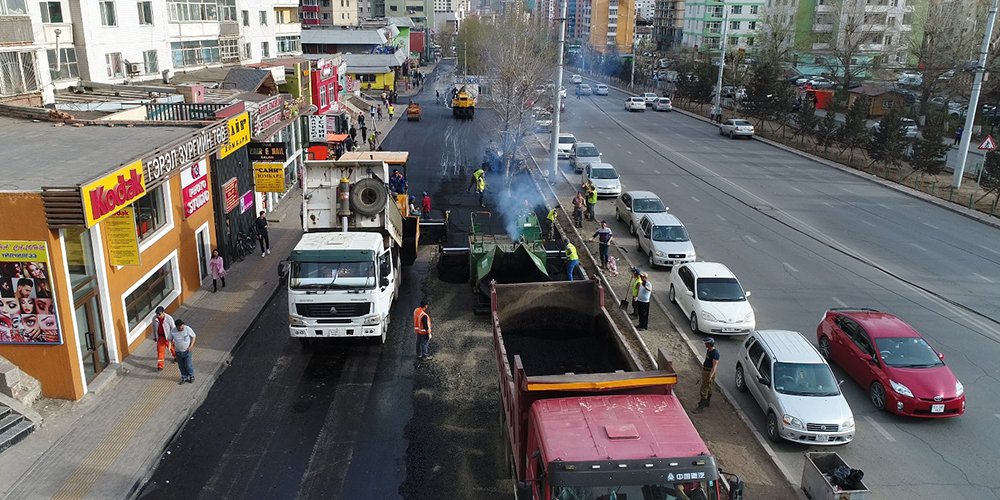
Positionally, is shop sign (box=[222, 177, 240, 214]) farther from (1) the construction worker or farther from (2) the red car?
(2) the red car

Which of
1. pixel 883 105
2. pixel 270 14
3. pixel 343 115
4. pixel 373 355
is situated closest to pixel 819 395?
pixel 373 355

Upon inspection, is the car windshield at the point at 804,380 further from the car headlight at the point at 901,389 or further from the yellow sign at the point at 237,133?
the yellow sign at the point at 237,133

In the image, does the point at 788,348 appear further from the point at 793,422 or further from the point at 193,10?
the point at 193,10

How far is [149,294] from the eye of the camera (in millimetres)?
17609

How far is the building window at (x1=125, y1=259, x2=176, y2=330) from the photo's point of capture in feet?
54.3

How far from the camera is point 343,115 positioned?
48.3m

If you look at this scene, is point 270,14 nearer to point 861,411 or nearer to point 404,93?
point 404,93

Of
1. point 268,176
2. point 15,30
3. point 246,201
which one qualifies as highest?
point 15,30

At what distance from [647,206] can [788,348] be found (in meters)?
13.8

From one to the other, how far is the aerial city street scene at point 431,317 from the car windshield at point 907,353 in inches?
2.2

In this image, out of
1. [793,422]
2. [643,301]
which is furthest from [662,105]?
[793,422]

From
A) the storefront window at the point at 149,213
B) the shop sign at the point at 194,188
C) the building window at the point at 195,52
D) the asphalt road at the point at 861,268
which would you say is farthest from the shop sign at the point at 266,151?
the building window at the point at 195,52

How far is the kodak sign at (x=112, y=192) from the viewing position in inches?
514

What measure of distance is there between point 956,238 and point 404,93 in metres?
73.2
